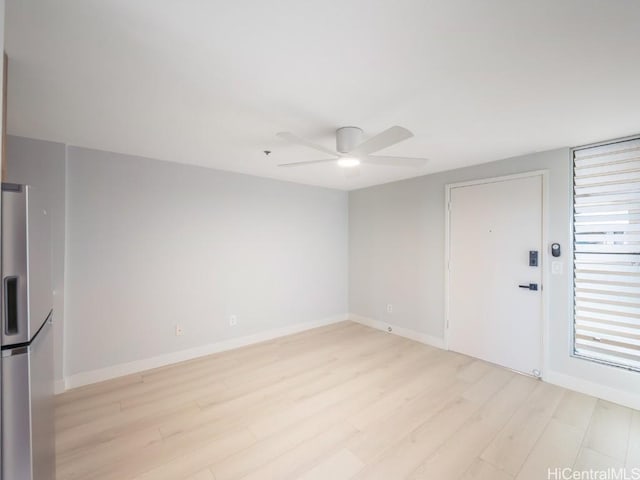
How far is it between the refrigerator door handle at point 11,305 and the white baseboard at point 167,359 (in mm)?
2440

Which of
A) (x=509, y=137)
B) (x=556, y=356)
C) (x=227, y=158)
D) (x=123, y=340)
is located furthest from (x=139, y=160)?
(x=556, y=356)

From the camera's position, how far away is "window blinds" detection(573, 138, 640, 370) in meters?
2.41

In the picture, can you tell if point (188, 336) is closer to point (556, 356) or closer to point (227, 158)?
point (227, 158)

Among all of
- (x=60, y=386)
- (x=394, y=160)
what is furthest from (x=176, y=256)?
(x=394, y=160)

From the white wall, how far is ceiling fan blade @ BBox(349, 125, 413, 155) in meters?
2.07

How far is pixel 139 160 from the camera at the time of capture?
10.1 feet

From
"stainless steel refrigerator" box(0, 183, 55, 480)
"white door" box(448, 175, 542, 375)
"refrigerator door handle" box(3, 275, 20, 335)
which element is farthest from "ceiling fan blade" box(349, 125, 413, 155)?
"white door" box(448, 175, 542, 375)

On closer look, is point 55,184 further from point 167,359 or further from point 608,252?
point 608,252

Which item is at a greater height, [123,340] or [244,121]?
[244,121]

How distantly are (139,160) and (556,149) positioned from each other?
4.45 meters

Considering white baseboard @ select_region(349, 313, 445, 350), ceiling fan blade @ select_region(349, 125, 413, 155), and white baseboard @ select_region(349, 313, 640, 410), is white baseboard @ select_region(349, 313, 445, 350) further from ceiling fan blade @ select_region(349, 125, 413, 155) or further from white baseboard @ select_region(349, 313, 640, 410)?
ceiling fan blade @ select_region(349, 125, 413, 155)

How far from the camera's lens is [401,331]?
416 centimetres

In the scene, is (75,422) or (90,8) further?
(75,422)

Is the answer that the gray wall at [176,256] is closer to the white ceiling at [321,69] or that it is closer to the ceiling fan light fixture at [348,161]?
the white ceiling at [321,69]
